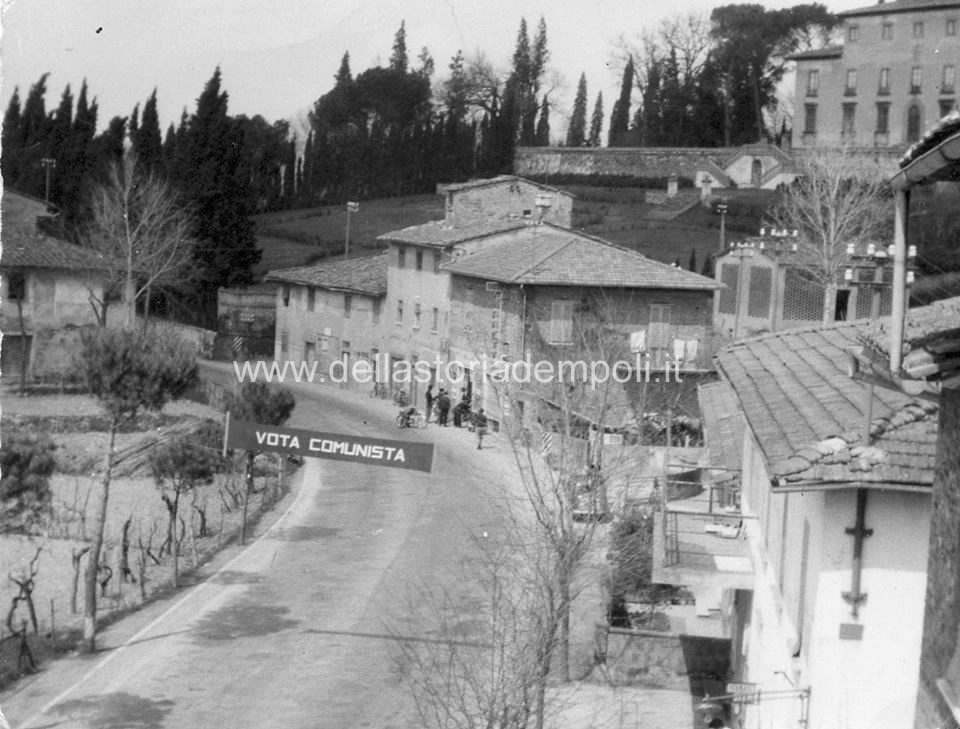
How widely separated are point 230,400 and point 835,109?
26.6 meters

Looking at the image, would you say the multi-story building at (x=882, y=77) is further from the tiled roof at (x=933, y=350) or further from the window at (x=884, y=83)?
the tiled roof at (x=933, y=350)

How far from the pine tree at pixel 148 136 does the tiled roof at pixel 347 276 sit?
12.8 feet

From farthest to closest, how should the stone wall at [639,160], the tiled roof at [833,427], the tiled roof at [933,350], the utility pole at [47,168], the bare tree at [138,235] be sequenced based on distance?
the stone wall at [639,160] < the utility pole at [47,168] < the bare tree at [138,235] < the tiled roof at [833,427] < the tiled roof at [933,350]

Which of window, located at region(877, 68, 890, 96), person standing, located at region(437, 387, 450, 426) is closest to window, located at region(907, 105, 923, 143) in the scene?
window, located at region(877, 68, 890, 96)

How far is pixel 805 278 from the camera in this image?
90.5ft

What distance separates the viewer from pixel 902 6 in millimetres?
37000

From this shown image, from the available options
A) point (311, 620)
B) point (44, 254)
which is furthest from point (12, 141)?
point (311, 620)

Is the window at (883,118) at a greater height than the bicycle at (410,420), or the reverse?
the window at (883,118)

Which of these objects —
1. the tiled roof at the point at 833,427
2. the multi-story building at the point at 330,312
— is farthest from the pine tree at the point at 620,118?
the tiled roof at the point at 833,427

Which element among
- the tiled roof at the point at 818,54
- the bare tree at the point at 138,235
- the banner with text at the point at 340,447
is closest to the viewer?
the banner with text at the point at 340,447

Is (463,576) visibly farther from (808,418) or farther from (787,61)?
(787,61)

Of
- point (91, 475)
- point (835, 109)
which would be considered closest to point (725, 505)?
point (91, 475)

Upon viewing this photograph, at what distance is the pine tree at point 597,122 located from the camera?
149 ft

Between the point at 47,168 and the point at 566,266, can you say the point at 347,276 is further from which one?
the point at 47,168
